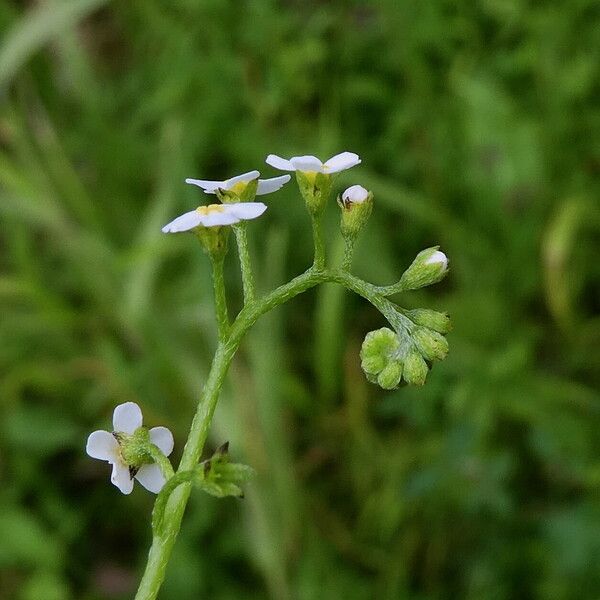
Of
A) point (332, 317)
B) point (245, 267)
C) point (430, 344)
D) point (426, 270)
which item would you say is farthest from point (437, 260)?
point (332, 317)

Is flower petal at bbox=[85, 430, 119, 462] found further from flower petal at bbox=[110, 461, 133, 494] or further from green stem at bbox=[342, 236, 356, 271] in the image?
green stem at bbox=[342, 236, 356, 271]

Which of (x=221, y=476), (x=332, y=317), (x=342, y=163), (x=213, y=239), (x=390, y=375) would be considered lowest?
(x=221, y=476)

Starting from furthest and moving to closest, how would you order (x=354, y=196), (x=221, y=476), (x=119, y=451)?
(x=354, y=196) → (x=119, y=451) → (x=221, y=476)

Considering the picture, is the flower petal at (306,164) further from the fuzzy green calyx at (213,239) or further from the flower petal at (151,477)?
the flower petal at (151,477)

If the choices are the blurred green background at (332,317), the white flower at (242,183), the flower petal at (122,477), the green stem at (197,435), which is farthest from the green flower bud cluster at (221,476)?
the blurred green background at (332,317)

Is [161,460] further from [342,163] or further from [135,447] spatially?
[342,163]

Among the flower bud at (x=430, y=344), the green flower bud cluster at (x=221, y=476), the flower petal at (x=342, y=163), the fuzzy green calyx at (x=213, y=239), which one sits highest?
the flower petal at (x=342, y=163)

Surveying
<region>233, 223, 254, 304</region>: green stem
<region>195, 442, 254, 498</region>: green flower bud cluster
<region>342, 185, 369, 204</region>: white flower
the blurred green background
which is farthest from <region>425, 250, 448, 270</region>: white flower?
the blurred green background
